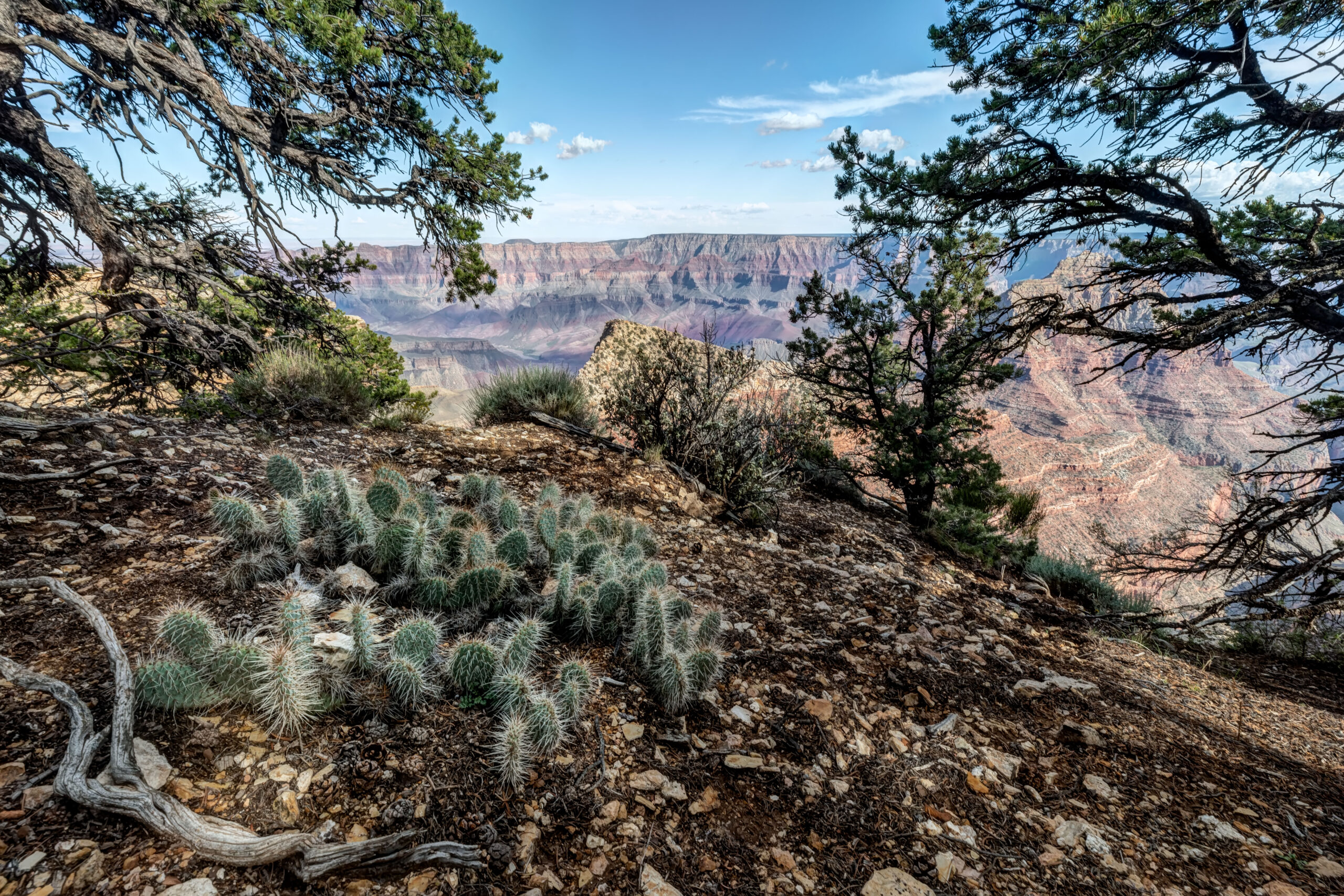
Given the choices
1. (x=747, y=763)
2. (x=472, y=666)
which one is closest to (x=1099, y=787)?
(x=747, y=763)

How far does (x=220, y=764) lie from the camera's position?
151 cm

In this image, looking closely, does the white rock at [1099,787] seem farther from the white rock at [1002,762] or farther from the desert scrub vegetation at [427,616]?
the desert scrub vegetation at [427,616]

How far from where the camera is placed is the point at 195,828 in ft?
4.20

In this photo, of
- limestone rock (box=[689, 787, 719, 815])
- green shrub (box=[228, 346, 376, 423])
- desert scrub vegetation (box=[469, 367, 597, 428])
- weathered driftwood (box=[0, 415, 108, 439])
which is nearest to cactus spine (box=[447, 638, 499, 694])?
limestone rock (box=[689, 787, 719, 815])

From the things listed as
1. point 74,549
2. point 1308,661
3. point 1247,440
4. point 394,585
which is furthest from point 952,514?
point 1247,440

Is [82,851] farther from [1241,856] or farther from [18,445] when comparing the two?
[18,445]

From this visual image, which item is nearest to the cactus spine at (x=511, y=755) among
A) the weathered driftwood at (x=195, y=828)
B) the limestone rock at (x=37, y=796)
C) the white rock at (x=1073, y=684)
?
the weathered driftwood at (x=195, y=828)

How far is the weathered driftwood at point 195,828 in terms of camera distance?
1.26 metres

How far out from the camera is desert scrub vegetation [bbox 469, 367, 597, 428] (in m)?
6.96

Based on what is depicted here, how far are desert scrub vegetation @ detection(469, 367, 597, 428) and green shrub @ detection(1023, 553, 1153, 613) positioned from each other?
5.66 metres

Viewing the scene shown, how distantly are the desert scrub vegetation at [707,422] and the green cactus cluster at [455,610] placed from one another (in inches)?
78.7

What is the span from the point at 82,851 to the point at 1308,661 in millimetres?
7303

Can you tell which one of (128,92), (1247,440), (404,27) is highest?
(404,27)

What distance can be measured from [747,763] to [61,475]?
13.3 feet
